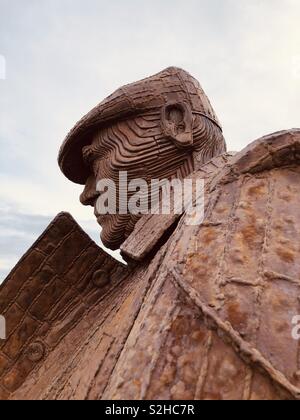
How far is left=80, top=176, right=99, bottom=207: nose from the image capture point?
2.34 m

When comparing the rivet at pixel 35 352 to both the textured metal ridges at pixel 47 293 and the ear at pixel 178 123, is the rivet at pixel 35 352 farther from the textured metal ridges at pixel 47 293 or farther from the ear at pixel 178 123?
the ear at pixel 178 123

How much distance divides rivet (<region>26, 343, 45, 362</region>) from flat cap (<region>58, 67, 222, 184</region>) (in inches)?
A: 39.0

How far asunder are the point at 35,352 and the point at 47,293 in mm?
268

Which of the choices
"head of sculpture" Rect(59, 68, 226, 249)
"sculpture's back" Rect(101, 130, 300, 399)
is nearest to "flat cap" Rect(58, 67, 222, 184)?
"head of sculpture" Rect(59, 68, 226, 249)

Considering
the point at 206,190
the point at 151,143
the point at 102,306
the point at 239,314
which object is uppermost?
the point at 151,143

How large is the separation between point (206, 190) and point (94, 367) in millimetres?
654

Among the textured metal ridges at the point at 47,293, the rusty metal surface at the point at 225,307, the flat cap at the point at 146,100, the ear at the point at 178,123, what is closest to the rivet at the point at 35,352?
the textured metal ridges at the point at 47,293

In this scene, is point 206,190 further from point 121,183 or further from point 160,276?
point 121,183

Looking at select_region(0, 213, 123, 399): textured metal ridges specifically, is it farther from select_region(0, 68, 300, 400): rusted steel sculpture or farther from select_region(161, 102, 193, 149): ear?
select_region(161, 102, 193, 149): ear

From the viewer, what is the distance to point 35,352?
2143 millimetres

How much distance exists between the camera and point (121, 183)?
2.13 metres

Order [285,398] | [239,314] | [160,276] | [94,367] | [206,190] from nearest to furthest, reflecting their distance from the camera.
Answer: [285,398] → [239,314] → [160,276] → [94,367] → [206,190]

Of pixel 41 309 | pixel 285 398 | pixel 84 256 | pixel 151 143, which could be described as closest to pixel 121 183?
pixel 151 143

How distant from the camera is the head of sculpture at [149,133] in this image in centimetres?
209
